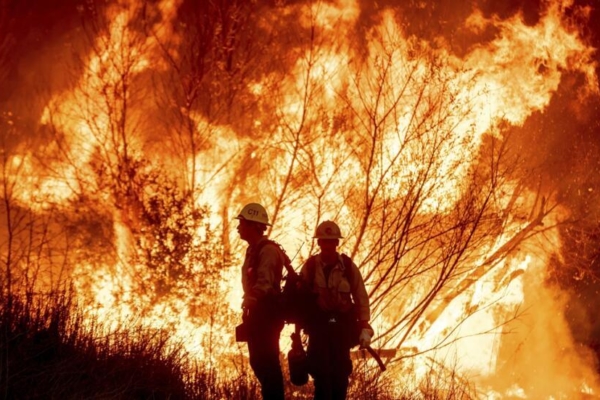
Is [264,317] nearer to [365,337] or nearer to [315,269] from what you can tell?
[315,269]

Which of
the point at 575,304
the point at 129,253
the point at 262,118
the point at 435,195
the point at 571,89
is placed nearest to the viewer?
the point at 435,195

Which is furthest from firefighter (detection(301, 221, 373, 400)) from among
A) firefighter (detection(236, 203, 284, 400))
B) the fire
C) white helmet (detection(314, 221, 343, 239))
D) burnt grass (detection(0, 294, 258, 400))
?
the fire

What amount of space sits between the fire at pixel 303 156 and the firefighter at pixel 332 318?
4.46 meters

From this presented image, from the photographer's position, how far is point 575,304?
18641mm

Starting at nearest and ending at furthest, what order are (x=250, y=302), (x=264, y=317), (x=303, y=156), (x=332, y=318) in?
(x=250, y=302) < (x=264, y=317) < (x=332, y=318) < (x=303, y=156)

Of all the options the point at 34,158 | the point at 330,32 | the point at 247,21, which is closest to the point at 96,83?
the point at 34,158

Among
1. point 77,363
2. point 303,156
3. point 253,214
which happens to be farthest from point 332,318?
point 303,156

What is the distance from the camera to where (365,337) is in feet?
22.4

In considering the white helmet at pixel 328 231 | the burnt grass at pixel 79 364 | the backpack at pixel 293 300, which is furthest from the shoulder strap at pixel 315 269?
the burnt grass at pixel 79 364

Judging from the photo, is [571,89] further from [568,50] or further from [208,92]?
[208,92]

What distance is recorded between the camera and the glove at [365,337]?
22.3ft

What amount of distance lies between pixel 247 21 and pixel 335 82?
265 cm

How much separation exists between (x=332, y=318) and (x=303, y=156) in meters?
7.49

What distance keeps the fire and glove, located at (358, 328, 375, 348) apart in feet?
15.1
